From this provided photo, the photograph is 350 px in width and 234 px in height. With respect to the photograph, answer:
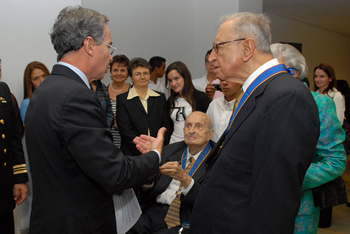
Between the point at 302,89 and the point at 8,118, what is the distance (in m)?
1.93

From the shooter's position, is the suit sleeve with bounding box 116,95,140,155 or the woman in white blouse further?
the woman in white blouse

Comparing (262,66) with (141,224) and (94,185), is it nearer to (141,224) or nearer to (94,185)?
(94,185)

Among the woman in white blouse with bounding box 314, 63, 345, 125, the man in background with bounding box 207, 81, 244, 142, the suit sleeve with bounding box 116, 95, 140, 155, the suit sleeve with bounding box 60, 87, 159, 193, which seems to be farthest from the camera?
the woman in white blouse with bounding box 314, 63, 345, 125

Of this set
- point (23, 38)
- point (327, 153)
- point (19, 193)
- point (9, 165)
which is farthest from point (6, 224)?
point (327, 153)

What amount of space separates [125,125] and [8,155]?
→ 1247 millimetres

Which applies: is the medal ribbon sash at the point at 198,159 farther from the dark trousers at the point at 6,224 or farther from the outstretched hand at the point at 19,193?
the dark trousers at the point at 6,224

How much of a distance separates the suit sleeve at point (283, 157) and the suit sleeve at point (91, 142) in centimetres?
55

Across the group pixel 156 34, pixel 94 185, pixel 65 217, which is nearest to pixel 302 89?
pixel 94 185

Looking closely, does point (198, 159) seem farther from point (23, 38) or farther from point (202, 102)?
point (23, 38)

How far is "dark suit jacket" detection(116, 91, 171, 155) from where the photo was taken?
3.02 meters

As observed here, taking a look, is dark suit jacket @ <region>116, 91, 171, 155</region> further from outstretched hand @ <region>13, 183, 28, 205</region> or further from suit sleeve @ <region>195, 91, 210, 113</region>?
outstretched hand @ <region>13, 183, 28, 205</region>

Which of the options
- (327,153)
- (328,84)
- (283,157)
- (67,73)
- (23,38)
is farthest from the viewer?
(328,84)

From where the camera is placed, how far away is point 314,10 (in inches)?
326

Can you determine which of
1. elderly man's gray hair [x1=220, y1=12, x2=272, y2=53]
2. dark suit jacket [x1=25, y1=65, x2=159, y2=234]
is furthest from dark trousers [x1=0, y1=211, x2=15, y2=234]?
elderly man's gray hair [x1=220, y1=12, x2=272, y2=53]
